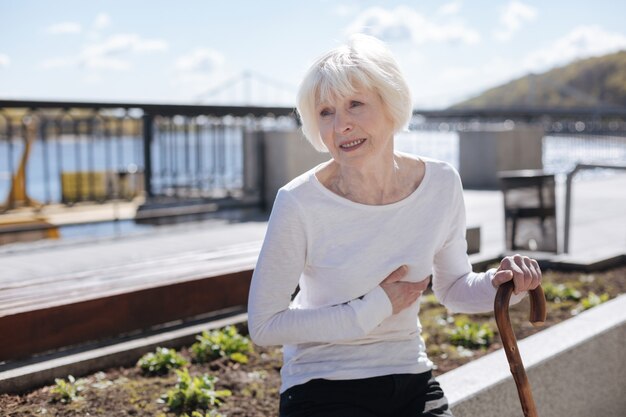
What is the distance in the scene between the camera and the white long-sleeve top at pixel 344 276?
2.22 meters

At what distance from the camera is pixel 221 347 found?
11.7 ft

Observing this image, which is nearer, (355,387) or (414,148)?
(355,387)

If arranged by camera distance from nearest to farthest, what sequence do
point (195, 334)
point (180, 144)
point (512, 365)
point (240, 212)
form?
point (512, 365) → point (195, 334) → point (240, 212) → point (180, 144)

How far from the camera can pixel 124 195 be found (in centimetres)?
1043

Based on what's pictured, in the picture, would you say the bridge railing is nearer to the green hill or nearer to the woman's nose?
the woman's nose

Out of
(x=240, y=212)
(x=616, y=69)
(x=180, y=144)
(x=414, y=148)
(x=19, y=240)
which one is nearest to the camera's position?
(x=19, y=240)

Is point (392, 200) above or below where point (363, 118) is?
below

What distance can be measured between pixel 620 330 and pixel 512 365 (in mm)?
1880

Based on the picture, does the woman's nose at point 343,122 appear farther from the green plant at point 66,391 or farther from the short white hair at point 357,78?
the green plant at point 66,391

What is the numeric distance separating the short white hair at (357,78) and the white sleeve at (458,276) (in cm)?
36

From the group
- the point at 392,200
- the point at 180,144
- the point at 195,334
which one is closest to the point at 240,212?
the point at 180,144

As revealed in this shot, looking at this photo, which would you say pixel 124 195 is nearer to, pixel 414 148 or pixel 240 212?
pixel 240 212

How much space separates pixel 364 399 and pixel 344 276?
354mm

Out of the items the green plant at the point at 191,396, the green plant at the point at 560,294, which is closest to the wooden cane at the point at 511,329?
the green plant at the point at 191,396
